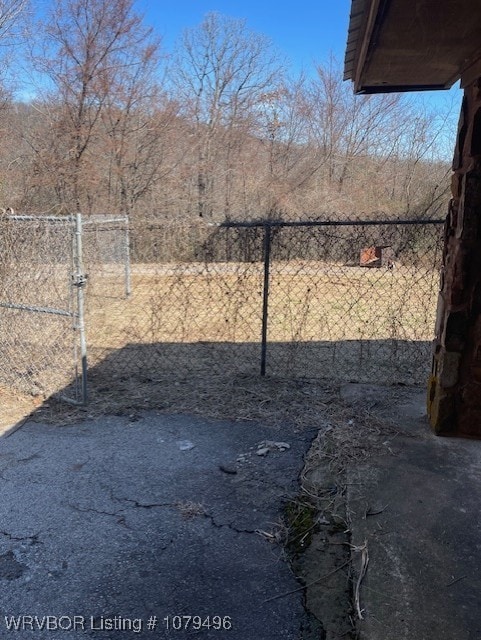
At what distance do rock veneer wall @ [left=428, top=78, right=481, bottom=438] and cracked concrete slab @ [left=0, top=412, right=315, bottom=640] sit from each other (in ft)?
3.56

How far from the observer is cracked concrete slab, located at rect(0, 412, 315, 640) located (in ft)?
6.67

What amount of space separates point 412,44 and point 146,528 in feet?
10.2

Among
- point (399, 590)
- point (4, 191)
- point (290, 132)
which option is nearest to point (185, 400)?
point (399, 590)

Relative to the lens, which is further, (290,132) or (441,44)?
(290,132)

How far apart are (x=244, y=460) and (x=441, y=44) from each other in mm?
2862

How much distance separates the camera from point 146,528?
2564 mm

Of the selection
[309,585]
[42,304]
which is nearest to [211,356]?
[42,304]

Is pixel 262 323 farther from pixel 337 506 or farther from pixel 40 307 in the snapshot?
pixel 337 506

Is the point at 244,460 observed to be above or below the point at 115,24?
below

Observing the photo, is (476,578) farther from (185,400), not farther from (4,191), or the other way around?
(4,191)

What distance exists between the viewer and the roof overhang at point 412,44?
2.25 meters

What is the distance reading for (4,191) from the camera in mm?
10758

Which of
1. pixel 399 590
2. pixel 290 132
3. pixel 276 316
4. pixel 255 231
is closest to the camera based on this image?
pixel 399 590

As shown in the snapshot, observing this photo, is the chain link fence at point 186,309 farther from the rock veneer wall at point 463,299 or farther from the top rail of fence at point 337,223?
the rock veneer wall at point 463,299
